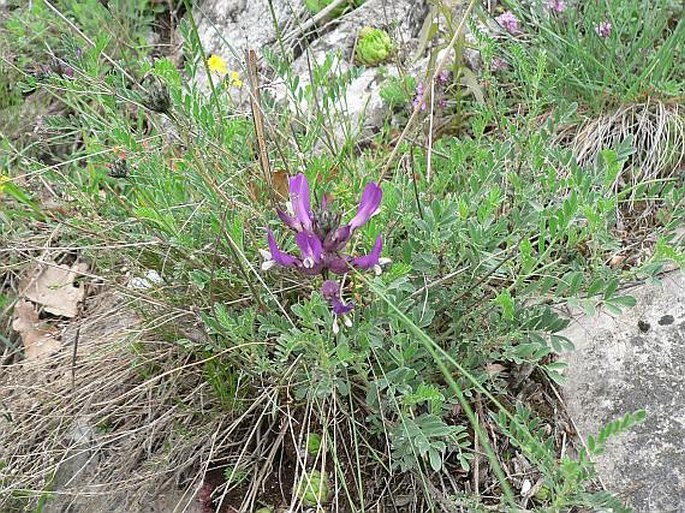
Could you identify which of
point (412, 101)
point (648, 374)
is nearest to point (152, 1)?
point (412, 101)

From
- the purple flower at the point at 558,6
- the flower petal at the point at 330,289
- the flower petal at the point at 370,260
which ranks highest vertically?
the flower petal at the point at 370,260

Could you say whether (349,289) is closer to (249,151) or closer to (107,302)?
(249,151)

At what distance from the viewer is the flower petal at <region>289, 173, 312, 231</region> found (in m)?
1.37

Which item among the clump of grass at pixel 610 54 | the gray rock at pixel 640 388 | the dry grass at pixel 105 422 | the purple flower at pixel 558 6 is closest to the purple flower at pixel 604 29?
the clump of grass at pixel 610 54

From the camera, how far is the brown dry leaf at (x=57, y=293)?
2361 mm

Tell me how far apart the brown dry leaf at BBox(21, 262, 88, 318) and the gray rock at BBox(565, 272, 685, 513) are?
151cm

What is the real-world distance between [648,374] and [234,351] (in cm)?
98

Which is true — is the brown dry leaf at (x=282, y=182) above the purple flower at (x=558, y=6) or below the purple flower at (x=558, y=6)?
above

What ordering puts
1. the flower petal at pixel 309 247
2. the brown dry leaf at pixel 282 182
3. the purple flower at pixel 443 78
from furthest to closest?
the purple flower at pixel 443 78 < the brown dry leaf at pixel 282 182 < the flower petal at pixel 309 247

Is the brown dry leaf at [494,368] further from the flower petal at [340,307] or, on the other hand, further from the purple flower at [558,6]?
the purple flower at [558,6]

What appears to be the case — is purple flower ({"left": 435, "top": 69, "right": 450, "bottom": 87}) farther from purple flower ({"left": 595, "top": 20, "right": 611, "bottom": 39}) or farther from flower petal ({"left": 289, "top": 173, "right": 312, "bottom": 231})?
flower petal ({"left": 289, "top": 173, "right": 312, "bottom": 231})

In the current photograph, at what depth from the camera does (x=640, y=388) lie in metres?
1.76

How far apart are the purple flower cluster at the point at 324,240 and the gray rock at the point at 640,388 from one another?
2.41 feet

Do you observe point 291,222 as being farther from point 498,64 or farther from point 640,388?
point 498,64
